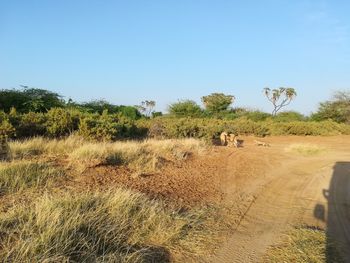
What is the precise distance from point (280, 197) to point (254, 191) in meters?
0.73

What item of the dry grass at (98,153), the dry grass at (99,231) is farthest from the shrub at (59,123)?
the dry grass at (99,231)

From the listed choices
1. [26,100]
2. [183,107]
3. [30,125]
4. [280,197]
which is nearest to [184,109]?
[183,107]

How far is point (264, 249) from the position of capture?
21.2 ft

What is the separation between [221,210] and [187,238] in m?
2.10

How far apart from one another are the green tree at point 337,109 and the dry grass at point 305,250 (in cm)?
4461

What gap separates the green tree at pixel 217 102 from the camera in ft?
196

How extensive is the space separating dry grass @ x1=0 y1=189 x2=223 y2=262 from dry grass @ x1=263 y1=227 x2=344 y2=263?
1.06 meters

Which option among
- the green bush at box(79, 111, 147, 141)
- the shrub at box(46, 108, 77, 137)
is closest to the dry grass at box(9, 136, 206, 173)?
the green bush at box(79, 111, 147, 141)

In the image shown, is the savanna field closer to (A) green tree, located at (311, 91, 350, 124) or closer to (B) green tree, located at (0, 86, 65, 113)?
(B) green tree, located at (0, 86, 65, 113)

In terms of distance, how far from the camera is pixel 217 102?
6047 cm

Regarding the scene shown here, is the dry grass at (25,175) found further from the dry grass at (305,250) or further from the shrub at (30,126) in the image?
the shrub at (30,126)

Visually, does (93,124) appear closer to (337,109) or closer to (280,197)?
(280,197)

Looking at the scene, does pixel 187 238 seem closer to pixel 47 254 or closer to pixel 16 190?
pixel 47 254

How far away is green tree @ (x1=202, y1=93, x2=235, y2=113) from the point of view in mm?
59891
